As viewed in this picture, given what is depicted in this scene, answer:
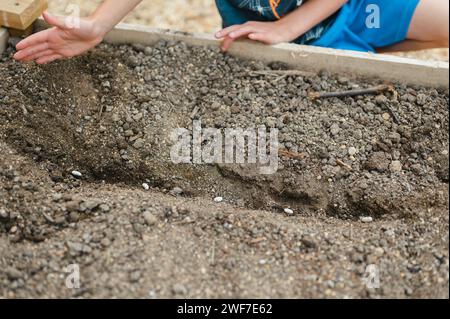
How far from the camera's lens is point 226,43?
80.4 inches

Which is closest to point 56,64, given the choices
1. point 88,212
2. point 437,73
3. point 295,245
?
point 88,212

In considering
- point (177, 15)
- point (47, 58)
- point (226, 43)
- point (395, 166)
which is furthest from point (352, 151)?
point (177, 15)

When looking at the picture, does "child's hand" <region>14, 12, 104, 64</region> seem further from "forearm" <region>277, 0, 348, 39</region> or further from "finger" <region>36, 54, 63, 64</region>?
"forearm" <region>277, 0, 348, 39</region>

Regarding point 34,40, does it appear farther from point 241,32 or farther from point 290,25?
point 290,25

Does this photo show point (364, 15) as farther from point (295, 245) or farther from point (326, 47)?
point (295, 245)

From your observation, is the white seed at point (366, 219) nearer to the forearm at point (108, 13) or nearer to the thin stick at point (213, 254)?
the thin stick at point (213, 254)

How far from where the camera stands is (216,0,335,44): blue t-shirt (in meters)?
2.09

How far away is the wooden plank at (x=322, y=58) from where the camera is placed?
1.97 meters

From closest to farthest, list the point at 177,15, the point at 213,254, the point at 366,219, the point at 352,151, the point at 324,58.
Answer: the point at 213,254
the point at 366,219
the point at 352,151
the point at 324,58
the point at 177,15

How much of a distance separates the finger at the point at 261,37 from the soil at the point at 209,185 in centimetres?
7

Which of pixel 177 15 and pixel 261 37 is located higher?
pixel 261 37

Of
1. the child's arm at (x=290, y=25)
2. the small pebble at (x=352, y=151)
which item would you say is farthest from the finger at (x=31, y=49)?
the small pebble at (x=352, y=151)

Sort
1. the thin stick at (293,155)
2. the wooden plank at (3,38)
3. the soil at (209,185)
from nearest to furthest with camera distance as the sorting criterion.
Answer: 1. the soil at (209,185)
2. the thin stick at (293,155)
3. the wooden plank at (3,38)

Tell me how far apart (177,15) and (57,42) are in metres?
1.27
